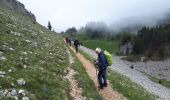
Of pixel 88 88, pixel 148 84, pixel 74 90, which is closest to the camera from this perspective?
pixel 74 90

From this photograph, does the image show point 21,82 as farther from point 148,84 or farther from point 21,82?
point 148,84

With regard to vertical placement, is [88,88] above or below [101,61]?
below

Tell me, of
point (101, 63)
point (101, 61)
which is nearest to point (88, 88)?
point (101, 63)

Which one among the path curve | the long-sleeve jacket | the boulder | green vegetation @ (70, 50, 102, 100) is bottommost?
the path curve

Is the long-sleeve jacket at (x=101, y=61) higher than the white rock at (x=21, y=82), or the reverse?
the long-sleeve jacket at (x=101, y=61)

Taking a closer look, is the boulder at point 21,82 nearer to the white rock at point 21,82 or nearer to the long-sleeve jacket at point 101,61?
the white rock at point 21,82

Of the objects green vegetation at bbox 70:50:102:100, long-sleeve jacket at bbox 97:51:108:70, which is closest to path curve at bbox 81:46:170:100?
green vegetation at bbox 70:50:102:100

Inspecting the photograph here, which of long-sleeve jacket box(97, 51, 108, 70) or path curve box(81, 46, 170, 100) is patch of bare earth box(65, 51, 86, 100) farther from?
path curve box(81, 46, 170, 100)

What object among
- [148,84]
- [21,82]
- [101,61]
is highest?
[101,61]

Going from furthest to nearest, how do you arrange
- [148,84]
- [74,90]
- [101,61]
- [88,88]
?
[148,84], [101,61], [88,88], [74,90]

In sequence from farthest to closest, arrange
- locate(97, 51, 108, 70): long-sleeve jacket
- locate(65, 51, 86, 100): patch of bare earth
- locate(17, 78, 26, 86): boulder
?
locate(97, 51, 108, 70): long-sleeve jacket, locate(65, 51, 86, 100): patch of bare earth, locate(17, 78, 26, 86): boulder

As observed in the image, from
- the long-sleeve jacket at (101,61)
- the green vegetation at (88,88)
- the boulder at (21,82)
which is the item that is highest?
the long-sleeve jacket at (101,61)

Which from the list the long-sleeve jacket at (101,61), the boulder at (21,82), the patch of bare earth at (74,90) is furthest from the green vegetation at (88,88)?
the boulder at (21,82)

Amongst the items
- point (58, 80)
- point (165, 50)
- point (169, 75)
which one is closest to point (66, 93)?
point (58, 80)
